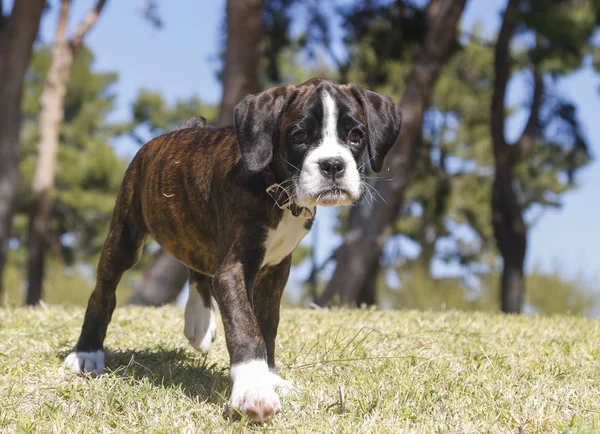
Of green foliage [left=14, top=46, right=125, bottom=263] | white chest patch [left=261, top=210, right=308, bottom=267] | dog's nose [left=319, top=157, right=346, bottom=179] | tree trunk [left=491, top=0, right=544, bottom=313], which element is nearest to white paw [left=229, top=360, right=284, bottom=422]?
white chest patch [left=261, top=210, right=308, bottom=267]

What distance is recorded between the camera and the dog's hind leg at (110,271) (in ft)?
17.5

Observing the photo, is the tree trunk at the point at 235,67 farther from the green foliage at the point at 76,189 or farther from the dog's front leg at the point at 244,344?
the green foliage at the point at 76,189

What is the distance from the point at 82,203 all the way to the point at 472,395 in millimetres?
26506

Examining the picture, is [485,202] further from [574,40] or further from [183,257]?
[183,257]

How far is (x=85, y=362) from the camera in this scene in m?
5.20

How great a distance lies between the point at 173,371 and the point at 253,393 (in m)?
1.28

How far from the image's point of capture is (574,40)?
14523 millimetres

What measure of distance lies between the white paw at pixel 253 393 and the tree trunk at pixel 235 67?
10.3 m

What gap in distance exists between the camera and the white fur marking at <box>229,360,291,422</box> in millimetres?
3914

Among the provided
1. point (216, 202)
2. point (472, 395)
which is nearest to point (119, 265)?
point (216, 202)

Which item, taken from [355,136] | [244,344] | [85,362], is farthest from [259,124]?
[85,362]

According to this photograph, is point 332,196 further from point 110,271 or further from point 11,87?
point 11,87

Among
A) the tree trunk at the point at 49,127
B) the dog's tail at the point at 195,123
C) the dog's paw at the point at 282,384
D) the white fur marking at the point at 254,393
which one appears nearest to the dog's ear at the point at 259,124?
the white fur marking at the point at 254,393

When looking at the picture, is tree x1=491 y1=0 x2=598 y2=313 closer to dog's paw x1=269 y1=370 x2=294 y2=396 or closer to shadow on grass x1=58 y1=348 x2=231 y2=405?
shadow on grass x1=58 y1=348 x2=231 y2=405
